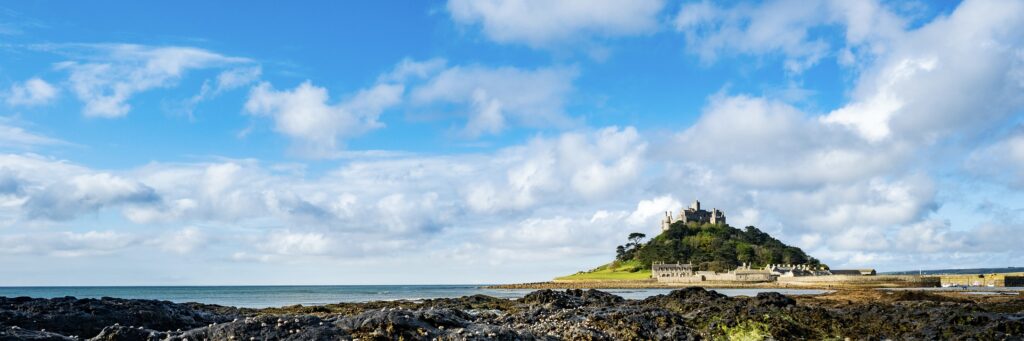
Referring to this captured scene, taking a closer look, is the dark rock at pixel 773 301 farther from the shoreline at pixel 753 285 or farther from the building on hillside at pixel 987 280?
the building on hillside at pixel 987 280

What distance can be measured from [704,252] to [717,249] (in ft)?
17.4

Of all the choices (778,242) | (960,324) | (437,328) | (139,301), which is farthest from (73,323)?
(778,242)

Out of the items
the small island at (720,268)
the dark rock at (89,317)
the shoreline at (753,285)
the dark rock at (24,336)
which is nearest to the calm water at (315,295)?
the shoreline at (753,285)

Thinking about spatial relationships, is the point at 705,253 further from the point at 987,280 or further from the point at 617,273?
the point at 987,280

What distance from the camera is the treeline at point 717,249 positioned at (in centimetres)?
16738

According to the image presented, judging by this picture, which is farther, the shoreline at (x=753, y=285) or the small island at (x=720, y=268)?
the small island at (x=720, y=268)

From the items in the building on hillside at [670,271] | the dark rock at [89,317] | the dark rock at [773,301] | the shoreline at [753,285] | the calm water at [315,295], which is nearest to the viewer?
the dark rock at [89,317]

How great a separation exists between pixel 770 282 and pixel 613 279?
34162mm

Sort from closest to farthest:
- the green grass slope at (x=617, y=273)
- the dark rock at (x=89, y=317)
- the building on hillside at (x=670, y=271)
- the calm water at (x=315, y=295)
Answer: the dark rock at (x=89, y=317)
the calm water at (x=315, y=295)
the building on hillside at (x=670, y=271)
the green grass slope at (x=617, y=273)

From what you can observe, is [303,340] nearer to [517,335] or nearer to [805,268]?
[517,335]

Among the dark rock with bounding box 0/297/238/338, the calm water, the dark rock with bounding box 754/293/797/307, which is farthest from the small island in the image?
the dark rock with bounding box 0/297/238/338

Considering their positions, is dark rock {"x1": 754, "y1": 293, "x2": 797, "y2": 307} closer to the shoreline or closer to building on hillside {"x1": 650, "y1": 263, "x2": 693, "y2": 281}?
the shoreline

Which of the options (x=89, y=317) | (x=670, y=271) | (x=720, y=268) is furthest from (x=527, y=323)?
(x=720, y=268)

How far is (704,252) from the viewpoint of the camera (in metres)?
178
